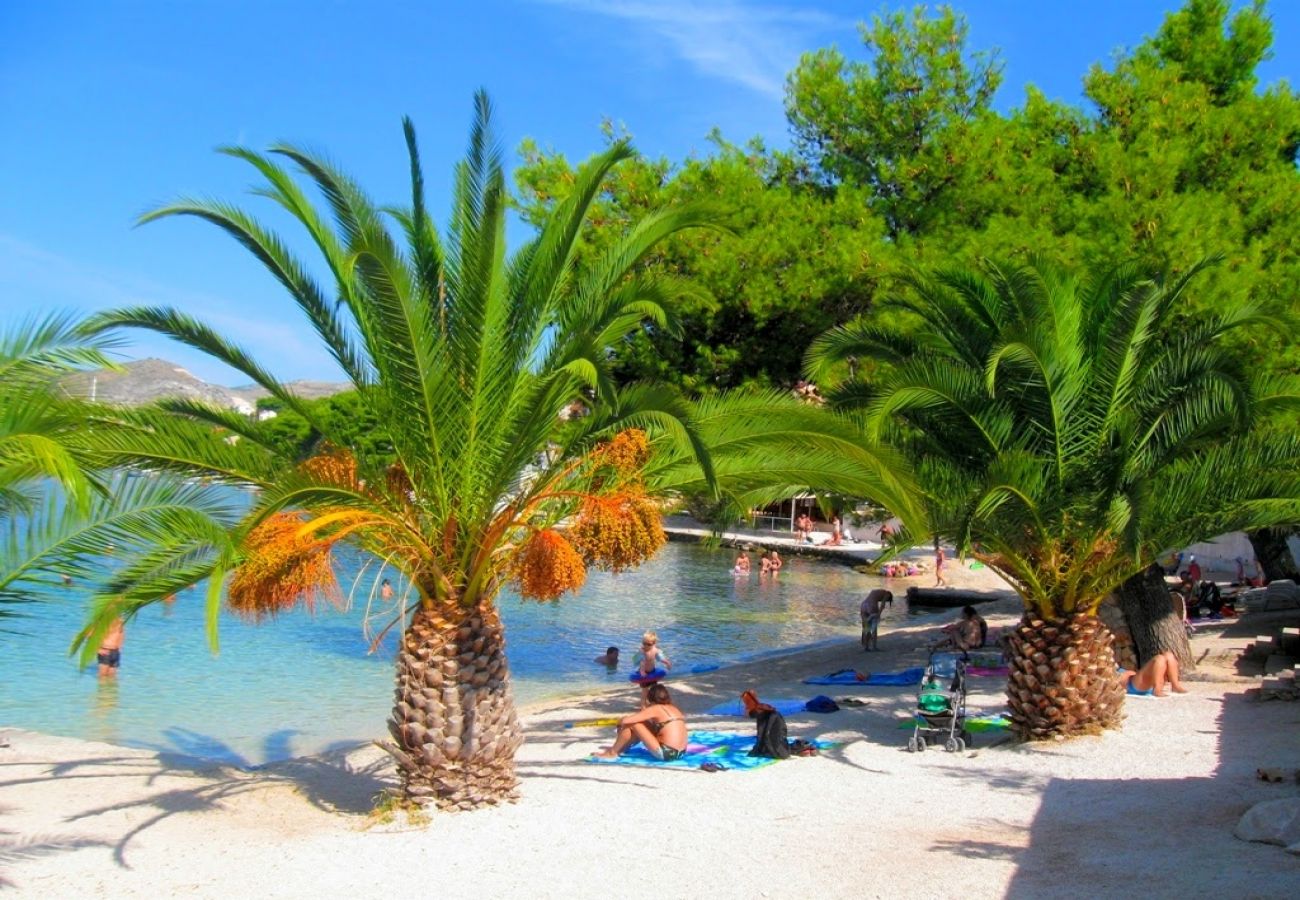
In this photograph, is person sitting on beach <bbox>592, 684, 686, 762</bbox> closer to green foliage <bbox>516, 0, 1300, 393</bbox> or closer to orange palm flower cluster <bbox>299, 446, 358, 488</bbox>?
orange palm flower cluster <bbox>299, 446, 358, 488</bbox>

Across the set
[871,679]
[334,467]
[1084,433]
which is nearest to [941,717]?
[1084,433]

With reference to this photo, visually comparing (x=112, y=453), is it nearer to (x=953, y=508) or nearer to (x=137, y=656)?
(x=953, y=508)

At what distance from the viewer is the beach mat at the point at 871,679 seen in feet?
52.2

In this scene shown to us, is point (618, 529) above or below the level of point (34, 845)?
above

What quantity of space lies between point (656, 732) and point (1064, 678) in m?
3.84

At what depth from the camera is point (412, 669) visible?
883cm

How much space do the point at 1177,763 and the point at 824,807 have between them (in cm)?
318

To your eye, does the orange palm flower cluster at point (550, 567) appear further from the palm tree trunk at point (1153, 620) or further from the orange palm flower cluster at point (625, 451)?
the palm tree trunk at point (1153, 620)

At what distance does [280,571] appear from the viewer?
806 cm

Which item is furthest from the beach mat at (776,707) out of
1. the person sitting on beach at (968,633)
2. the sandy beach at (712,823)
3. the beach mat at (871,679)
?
the person sitting on beach at (968,633)

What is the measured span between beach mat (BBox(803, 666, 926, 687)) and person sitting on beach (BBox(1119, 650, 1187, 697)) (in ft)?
10.6

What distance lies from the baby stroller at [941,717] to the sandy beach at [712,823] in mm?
227

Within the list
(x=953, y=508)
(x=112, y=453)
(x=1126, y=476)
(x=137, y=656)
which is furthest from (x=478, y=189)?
(x=137, y=656)

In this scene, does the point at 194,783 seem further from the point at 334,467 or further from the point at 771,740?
the point at 771,740
